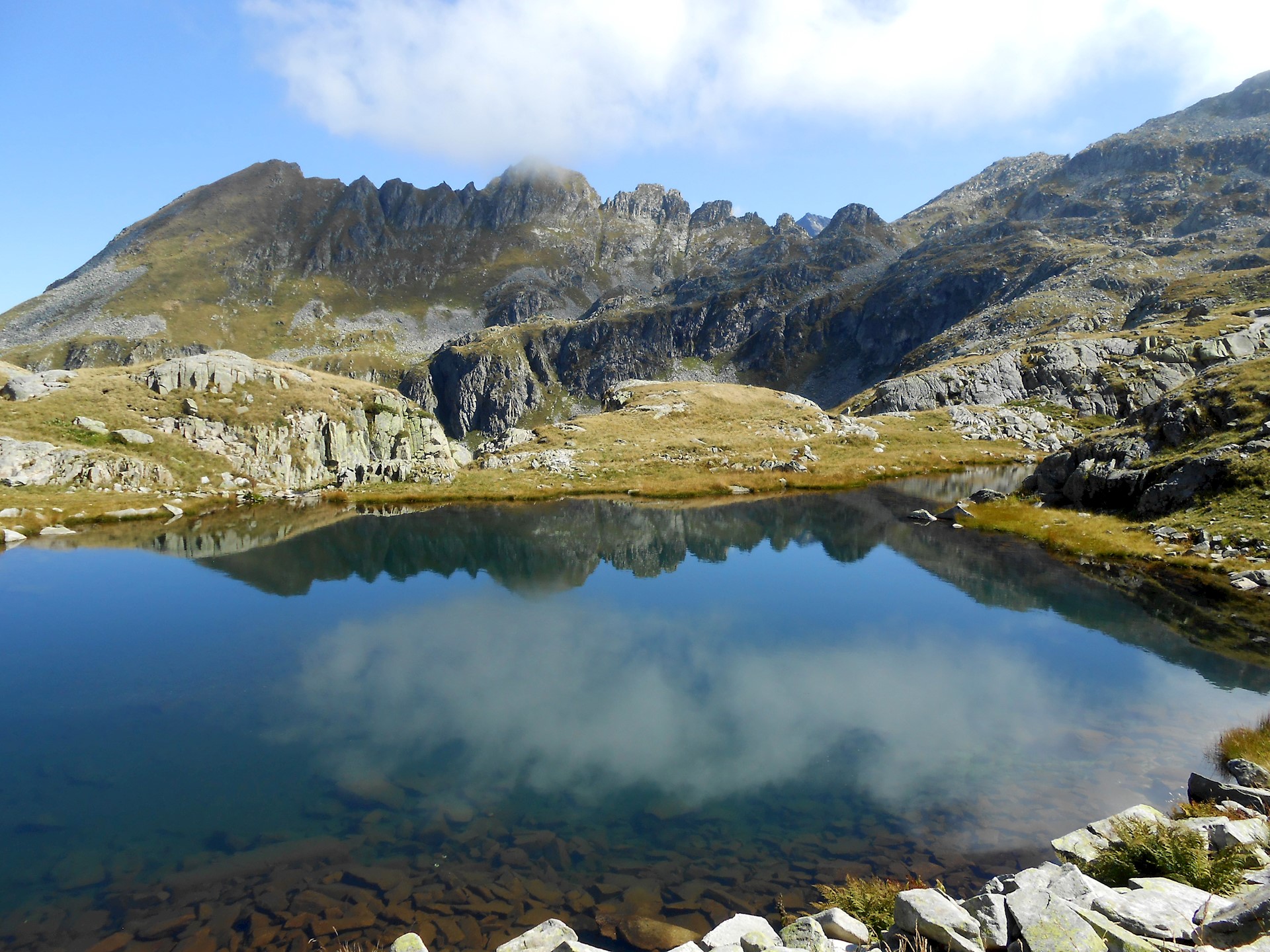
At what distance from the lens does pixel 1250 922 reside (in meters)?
7.11

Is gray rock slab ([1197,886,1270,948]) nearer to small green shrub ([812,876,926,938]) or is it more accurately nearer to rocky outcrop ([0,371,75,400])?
small green shrub ([812,876,926,938])

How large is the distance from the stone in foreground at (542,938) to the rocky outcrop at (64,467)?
221 ft

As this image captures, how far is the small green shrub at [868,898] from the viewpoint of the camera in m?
10.4

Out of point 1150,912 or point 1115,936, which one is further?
point 1150,912

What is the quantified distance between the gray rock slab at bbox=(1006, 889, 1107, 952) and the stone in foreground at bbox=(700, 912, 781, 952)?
3.44 meters

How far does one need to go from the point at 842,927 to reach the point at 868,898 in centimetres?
183

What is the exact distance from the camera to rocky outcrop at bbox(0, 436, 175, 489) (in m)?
52.9

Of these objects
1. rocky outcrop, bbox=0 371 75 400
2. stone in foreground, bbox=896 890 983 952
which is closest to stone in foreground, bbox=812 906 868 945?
stone in foreground, bbox=896 890 983 952

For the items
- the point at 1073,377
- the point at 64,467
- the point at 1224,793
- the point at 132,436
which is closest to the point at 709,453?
the point at 132,436

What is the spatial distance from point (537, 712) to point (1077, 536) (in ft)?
134

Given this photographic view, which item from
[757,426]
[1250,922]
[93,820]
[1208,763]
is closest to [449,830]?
[93,820]

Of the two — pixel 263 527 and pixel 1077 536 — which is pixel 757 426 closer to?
pixel 1077 536

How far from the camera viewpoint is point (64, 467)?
5534 centimetres

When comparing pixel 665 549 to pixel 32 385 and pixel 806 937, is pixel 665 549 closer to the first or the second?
pixel 806 937
